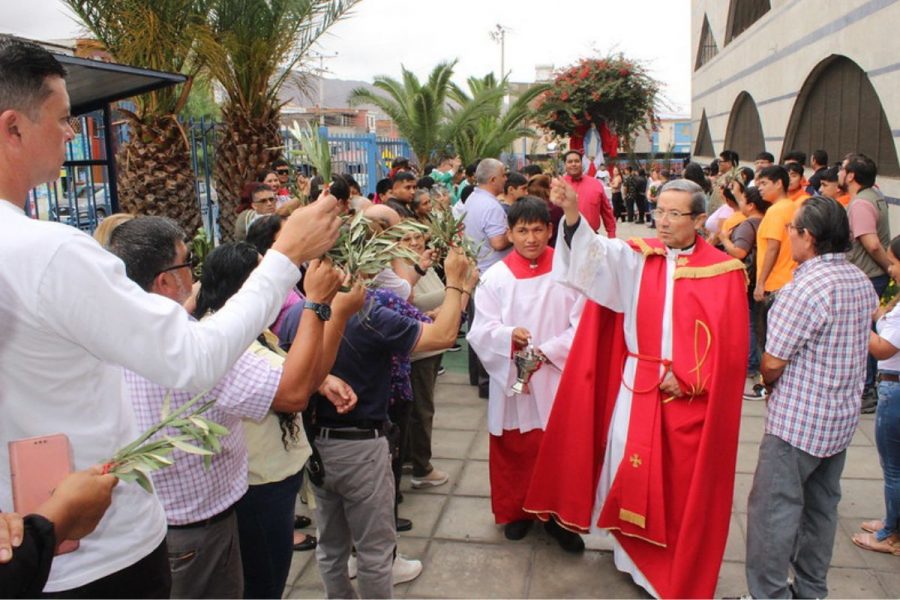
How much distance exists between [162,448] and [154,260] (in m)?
0.80

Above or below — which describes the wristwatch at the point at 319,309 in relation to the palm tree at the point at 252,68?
below

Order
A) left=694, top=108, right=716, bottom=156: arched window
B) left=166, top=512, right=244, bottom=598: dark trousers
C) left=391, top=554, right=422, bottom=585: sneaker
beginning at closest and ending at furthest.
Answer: left=166, top=512, right=244, bottom=598: dark trousers < left=391, top=554, right=422, bottom=585: sneaker < left=694, top=108, right=716, bottom=156: arched window

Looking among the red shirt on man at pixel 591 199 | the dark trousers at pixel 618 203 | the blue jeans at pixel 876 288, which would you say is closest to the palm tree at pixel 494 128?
the dark trousers at pixel 618 203

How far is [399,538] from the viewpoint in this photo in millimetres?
4477

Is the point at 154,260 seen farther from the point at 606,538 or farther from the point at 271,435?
the point at 606,538

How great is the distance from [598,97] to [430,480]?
1558 centimetres

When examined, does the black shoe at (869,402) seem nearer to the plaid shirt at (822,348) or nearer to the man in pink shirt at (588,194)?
the man in pink shirt at (588,194)

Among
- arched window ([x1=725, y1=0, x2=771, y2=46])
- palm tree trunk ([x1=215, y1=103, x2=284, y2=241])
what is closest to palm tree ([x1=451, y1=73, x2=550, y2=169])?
arched window ([x1=725, y1=0, x2=771, y2=46])

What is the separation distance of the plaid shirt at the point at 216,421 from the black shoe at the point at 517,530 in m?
2.28

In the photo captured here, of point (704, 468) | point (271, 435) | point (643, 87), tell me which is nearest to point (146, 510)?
point (271, 435)

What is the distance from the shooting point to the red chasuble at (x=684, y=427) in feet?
11.9

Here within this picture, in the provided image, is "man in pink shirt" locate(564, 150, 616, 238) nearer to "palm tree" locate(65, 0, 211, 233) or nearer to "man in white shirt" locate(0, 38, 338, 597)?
"palm tree" locate(65, 0, 211, 233)

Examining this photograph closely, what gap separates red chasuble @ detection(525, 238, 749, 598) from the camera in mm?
3631

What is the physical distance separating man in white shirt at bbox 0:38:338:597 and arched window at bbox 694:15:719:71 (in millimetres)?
25340
